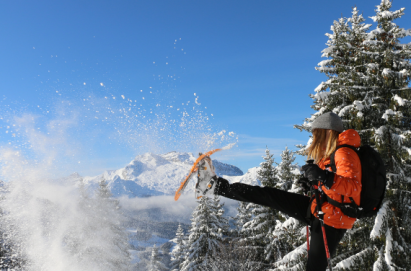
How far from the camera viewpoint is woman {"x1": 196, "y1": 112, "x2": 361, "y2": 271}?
2916mm

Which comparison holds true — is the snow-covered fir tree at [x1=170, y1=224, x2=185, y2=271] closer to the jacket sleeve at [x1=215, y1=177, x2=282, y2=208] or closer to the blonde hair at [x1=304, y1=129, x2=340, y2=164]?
the jacket sleeve at [x1=215, y1=177, x2=282, y2=208]

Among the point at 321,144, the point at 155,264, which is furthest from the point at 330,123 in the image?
the point at 155,264

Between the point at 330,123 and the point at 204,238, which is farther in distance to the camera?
the point at 204,238

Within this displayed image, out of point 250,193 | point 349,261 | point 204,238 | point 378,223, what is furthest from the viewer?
point 204,238

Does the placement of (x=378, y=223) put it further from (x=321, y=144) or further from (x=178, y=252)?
(x=178, y=252)

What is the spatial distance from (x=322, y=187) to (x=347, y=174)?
58 cm

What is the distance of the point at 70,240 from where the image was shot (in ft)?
65.4

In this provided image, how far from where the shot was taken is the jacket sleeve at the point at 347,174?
9.41 feet

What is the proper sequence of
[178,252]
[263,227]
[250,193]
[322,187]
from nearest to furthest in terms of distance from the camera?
[322,187] → [250,193] → [263,227] → [178,252]

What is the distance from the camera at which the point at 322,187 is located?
341 cm

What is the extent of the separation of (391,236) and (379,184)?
5.94 m

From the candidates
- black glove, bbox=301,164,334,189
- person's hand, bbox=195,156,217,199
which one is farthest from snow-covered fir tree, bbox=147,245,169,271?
black glove, bbox=301,164,334,189

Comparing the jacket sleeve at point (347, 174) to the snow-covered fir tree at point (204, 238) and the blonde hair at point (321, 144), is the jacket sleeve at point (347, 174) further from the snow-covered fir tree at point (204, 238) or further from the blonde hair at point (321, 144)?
the snow-covered fir tree at point (204, 238)

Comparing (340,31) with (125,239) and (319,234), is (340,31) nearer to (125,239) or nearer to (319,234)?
(319,234)
